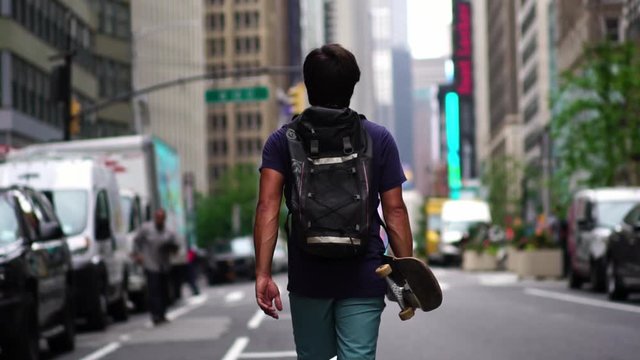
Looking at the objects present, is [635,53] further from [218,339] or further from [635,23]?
[218,339]

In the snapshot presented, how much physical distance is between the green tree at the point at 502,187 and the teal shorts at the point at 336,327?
3259 inches

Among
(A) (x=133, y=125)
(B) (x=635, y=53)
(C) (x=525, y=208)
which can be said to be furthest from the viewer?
(C) (x=525, y=208)

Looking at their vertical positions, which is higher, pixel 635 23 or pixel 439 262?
pixel 635 23

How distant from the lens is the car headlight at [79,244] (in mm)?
21969

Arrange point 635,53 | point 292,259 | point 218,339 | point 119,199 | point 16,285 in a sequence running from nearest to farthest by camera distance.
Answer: point 292,259
point 16,285
point 218,339
point 119,199
point 635,53

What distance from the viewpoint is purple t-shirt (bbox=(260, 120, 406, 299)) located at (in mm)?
6328

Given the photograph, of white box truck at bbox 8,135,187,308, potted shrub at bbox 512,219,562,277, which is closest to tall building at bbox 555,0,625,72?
potted shrub at bbox 512,219,562,277

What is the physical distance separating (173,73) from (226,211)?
34.3 ft

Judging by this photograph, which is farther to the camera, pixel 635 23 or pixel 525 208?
pixel 525 208

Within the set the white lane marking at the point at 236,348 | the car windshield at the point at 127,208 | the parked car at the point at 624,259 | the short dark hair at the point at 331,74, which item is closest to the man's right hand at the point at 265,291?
the short dark hair at the point at 331,74

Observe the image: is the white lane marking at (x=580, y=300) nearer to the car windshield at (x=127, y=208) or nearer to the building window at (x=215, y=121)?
the car windshield at (x=127, y=208)

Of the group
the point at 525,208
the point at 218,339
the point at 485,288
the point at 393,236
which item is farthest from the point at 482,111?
the point at 393,236

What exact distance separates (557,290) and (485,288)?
215cm

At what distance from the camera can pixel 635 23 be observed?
68.2 metres
